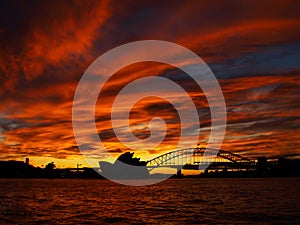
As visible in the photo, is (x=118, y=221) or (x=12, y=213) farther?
(x=12, y=213)

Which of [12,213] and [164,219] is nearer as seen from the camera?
[164,219]

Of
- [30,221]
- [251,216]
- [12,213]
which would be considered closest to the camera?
[30,221]

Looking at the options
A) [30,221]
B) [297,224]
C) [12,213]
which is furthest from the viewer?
[12,213]

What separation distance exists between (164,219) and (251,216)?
10.1m

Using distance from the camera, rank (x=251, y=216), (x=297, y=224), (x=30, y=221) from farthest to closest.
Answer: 1. (x=251, y=216)
2. (x=30, y=221)
3. (x=297, y=224)

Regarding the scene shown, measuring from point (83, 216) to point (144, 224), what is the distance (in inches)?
396

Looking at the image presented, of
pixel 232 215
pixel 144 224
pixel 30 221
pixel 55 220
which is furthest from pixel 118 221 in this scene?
pixel 232 215

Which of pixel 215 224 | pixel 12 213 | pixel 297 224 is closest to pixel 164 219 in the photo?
pixel 215 224

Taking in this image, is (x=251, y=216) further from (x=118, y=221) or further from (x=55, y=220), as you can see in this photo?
(x=55, y=220)

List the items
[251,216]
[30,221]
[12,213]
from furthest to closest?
[12,213] → [251,216] → [30,221]

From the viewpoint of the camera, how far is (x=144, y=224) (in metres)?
38.0

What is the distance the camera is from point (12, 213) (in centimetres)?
4728

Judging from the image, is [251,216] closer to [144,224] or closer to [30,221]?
[144,224]

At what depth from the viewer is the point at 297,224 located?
1443 inches
